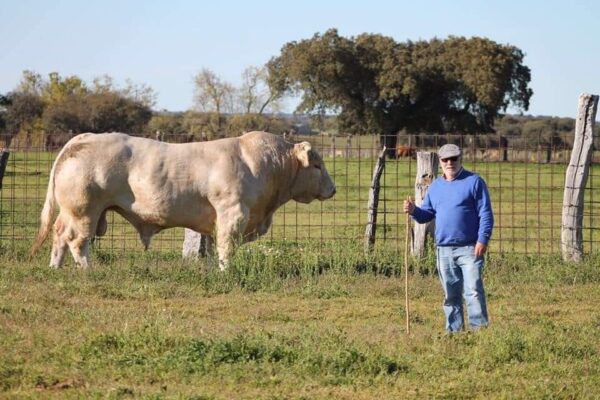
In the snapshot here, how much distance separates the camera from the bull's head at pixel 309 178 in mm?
14383

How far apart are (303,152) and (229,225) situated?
1.50 m

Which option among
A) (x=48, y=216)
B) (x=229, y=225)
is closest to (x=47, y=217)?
(x=48, y=216)

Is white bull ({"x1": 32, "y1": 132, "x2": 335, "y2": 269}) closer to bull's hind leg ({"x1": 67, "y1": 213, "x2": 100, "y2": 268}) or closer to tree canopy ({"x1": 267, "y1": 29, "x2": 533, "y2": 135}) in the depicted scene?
bull's hind leg ({"x1": 67, "y1": 213, "x2": 100, "y2": 268})

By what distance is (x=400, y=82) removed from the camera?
54.3 metres

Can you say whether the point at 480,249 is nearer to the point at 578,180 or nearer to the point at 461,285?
the point at 461,285

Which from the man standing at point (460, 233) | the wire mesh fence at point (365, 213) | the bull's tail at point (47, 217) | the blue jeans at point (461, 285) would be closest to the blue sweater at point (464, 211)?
the man standing at point (460, 233)

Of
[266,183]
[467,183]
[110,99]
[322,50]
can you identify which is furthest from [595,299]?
[110,99]

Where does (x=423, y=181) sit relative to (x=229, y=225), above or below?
above

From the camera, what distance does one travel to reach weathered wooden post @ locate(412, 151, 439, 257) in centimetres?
1438

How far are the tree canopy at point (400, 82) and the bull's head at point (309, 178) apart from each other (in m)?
40.1

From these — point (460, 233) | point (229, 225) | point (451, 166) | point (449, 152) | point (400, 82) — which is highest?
point (400, 82)

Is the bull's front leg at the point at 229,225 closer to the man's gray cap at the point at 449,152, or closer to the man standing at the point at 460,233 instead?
the man standing at the point at 460,233

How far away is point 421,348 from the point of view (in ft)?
29.5

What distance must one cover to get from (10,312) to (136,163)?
372 cm
